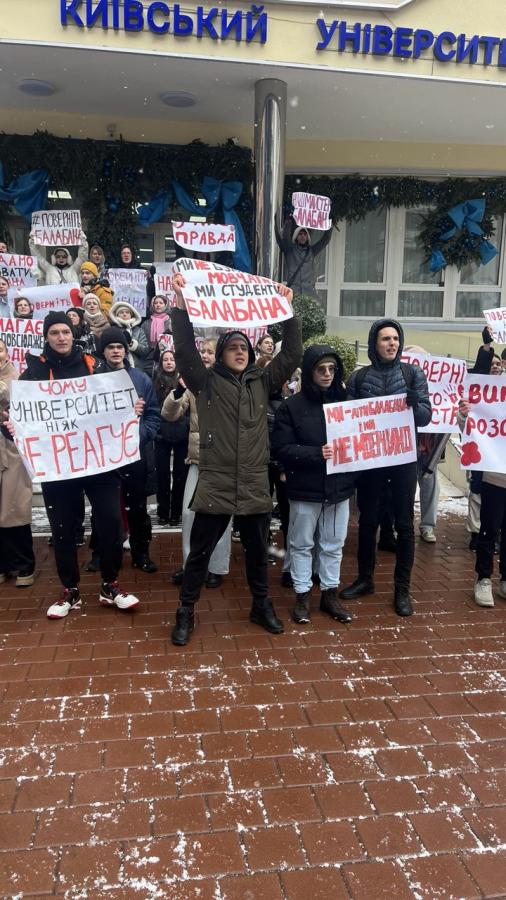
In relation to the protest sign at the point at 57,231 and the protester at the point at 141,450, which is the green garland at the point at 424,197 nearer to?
the protest sign at the point at 57,231

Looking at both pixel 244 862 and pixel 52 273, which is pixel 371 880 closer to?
pixel 244 862

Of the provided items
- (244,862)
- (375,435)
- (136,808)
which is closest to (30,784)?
(136,808)

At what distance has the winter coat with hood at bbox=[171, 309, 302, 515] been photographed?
3.96 m

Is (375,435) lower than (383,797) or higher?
higher

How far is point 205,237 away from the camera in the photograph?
9.76 metres

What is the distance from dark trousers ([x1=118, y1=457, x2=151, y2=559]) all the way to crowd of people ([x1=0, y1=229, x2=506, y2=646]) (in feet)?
0.04

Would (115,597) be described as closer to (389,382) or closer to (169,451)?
(169,451)

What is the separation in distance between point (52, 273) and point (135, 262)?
136 centimetres

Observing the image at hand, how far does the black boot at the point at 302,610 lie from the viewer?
438 cm

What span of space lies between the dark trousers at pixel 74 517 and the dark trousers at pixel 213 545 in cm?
62

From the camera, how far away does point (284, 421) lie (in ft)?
14.4

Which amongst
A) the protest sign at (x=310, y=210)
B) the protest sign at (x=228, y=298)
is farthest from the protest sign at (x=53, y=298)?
the protest sign at (x=228, y=298)

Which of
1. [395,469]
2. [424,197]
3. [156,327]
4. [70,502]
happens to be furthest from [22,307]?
[424,197]

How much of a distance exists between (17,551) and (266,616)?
2.02 metres
